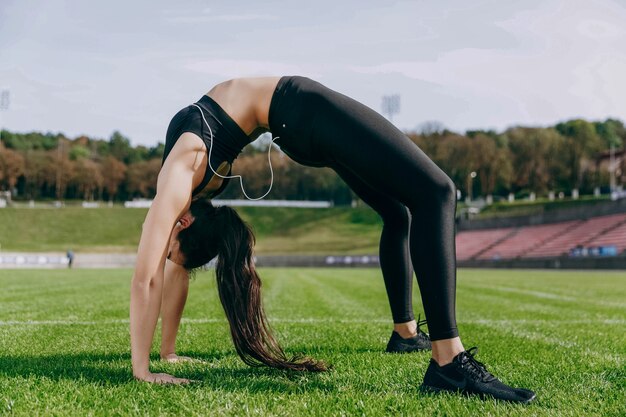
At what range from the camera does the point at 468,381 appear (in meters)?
2.77

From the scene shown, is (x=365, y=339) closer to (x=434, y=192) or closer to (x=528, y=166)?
(x=434, y=192)

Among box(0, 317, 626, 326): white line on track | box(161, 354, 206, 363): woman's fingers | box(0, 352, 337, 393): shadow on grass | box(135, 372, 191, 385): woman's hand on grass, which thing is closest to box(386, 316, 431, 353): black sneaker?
box(0, 352, 337, 393): shadow on grass

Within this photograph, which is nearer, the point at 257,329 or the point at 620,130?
the point at 257,329

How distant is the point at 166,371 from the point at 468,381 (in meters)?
1.72

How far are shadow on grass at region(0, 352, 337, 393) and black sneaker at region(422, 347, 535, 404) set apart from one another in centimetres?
50

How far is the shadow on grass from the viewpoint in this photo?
303cm

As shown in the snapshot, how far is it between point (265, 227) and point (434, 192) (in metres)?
72.4

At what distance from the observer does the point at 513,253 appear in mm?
46406

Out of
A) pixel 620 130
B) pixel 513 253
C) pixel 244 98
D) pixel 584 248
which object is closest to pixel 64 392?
pixel 244 98

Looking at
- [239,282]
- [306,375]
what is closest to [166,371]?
[239,282]

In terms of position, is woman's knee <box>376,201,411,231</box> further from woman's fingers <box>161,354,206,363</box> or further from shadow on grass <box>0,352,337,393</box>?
woman's fingers <box>161,354,206,363</box>

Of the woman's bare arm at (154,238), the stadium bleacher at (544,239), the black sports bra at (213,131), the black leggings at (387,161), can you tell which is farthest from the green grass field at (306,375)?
the stadium bleacher at (544,239)

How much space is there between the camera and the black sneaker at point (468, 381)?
8.93 feet

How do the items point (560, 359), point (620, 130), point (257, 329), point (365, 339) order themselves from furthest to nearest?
point (620, 130)
point (365, 339)
point (560, 359)
point (257, 329)
